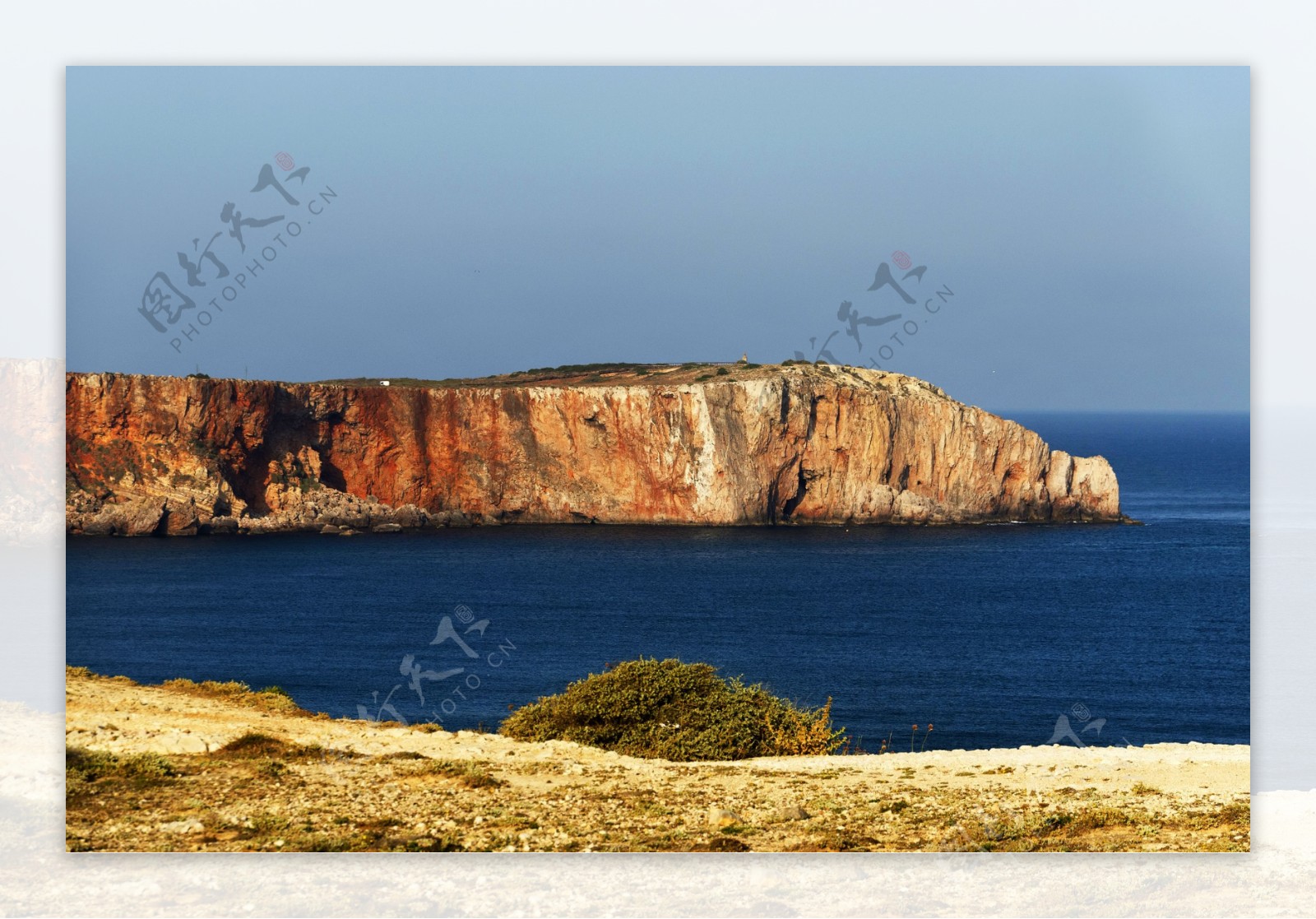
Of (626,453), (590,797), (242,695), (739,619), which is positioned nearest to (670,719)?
(590,797)

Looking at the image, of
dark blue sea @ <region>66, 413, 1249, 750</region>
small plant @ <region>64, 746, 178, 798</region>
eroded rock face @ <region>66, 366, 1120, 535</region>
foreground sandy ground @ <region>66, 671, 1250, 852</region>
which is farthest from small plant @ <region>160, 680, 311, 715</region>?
eroded rock face @ <region>66, 366, 1120, 535</region>

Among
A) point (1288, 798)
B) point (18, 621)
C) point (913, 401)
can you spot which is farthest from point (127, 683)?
point (913, 401)

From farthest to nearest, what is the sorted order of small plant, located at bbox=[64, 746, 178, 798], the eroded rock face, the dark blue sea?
the eroded rock face
the dark blue sea
small plant, located at bbox=[64, 746, 178, 798]

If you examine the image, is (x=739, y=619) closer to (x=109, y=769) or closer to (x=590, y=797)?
(x=590, y=797)

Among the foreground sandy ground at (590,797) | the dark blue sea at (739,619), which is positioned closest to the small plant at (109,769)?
the foreground sandy ground at (590,797)

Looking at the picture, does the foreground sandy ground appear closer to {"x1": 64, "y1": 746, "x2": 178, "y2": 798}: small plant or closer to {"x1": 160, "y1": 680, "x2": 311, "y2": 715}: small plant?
{"x1": 64, "y1": 746, "x2": 178, "y2": 798}: small plant

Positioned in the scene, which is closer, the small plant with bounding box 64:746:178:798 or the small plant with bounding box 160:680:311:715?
the small plant with bounding box 64:746:178:798

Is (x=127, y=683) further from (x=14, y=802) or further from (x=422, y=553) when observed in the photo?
(x=422, y=553)
